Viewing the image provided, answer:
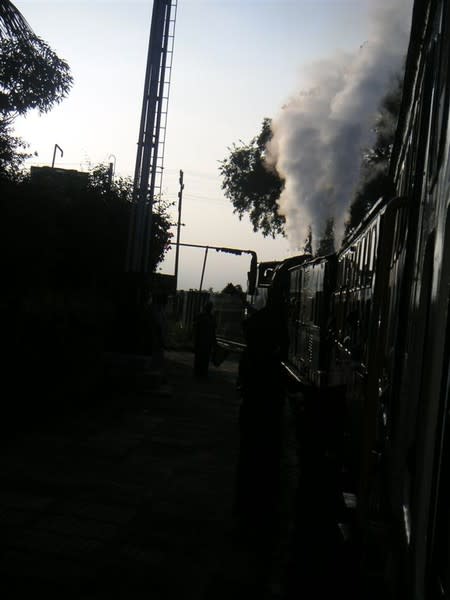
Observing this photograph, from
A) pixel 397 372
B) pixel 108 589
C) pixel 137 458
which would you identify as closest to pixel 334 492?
pixel 137 458

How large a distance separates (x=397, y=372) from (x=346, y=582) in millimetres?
2500

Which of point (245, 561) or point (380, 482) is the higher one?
point (380, 482)

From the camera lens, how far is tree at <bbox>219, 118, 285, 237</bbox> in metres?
45.1

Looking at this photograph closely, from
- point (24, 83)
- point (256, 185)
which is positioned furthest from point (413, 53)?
point (256, 185)

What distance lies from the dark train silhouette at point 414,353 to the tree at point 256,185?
38.5 meters

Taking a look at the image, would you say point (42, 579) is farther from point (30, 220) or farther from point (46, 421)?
point (30, 220)

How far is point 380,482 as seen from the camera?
Result: 4.27 meters

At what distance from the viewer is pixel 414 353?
3072 mm

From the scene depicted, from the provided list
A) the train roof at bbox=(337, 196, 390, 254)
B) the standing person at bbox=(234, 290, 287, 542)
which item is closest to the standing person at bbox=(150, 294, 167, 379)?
the train roof at bbox=(337, 196, 390, 254)

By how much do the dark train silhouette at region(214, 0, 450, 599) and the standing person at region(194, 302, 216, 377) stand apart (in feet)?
46.0

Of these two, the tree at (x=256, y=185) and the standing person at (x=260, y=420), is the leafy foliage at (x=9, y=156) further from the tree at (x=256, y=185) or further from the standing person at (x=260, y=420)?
the tree at (x=256, y=185)

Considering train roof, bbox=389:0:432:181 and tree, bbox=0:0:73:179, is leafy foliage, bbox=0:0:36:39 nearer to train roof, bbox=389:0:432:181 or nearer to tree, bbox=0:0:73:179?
tree, bbox=0:0:73:179

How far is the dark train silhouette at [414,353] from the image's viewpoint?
2.27 metres

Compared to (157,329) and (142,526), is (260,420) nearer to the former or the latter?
(142,526)
